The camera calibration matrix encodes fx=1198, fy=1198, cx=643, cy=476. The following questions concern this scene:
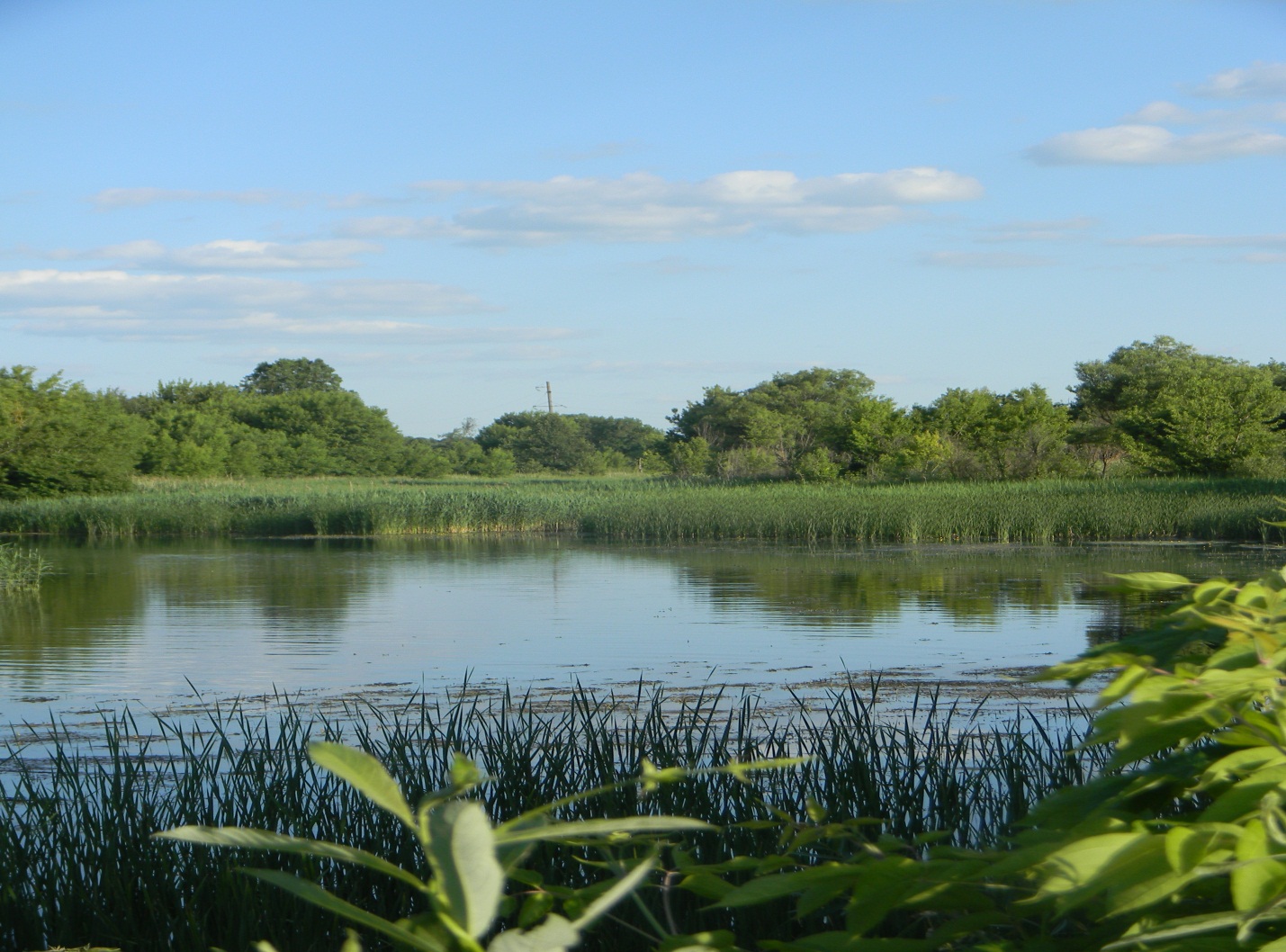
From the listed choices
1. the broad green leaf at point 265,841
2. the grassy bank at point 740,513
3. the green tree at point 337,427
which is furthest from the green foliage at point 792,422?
the broad green leaf at point 265,841

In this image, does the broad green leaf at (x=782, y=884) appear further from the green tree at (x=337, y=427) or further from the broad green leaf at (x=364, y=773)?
the green tree at (x=337, y=427)

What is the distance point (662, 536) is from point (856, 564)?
6.96 m

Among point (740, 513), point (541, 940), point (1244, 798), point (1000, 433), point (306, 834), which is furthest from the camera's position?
point (1000, 433)

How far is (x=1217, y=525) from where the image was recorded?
68.4 ft

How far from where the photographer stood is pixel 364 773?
668mm

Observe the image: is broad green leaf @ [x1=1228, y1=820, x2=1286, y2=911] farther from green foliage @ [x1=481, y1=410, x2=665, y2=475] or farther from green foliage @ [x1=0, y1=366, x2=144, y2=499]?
green foliage @ [x1=481, y1=410, x2=665, y2=475]

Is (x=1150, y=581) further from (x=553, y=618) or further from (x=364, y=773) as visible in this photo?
(x=553, y=618)

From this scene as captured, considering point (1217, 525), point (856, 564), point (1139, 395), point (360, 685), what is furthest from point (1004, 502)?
point (1139, 395)

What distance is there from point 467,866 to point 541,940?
53 mm

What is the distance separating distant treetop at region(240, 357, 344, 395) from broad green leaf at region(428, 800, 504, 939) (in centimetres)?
8383

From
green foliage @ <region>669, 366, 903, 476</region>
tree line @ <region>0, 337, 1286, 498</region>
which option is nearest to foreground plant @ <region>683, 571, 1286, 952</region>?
tree line @ <region>0, 337, 1286, 498</region>

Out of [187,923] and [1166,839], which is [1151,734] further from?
[187,923]

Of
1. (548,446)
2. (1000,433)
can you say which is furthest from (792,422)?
(548,446)

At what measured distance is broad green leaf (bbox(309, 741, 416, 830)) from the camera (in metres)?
0.66
